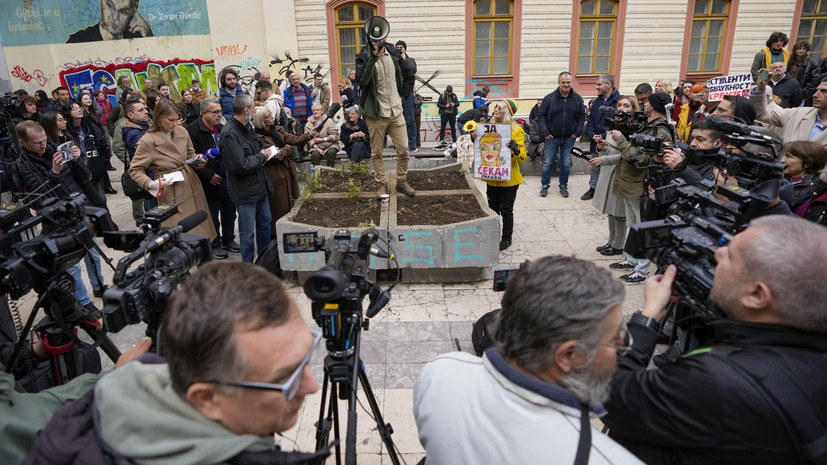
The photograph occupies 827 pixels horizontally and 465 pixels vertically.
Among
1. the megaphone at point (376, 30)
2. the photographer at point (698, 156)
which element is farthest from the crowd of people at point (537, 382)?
the megaphone at point (376, 30)

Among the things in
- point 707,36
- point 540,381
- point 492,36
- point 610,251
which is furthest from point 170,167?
point 707,36

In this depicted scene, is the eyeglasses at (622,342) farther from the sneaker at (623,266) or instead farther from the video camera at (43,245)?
the sneaker at (623,266)

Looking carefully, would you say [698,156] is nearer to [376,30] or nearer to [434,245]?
[434,245]

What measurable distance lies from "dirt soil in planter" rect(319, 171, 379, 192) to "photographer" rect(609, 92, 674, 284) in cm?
323

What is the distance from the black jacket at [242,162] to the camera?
5.22m

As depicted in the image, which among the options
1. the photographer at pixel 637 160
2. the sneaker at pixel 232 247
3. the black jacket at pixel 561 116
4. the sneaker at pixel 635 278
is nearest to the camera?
the photographer at pixel 637 160

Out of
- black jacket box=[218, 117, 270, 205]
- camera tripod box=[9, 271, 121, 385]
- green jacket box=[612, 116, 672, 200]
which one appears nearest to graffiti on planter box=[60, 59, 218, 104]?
black jacket box=[218, 117, 270, 205]

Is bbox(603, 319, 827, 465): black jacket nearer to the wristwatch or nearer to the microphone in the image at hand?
the wristwatch

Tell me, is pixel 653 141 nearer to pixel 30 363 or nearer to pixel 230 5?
pixel 30 363

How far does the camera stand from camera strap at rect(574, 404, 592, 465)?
125cm

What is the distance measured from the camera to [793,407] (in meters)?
1.39

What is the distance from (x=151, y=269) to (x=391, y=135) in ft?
14.4

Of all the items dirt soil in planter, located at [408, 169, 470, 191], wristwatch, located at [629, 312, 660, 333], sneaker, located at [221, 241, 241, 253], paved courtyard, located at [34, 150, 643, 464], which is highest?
wristwatch, located at [629, 312, 660, 333]

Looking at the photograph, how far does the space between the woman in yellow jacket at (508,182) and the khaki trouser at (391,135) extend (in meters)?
1.16
